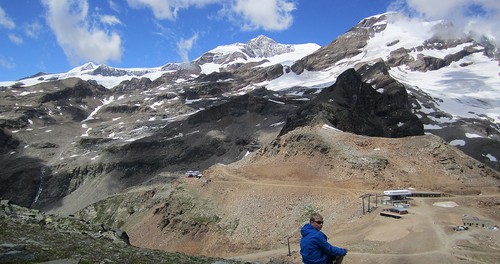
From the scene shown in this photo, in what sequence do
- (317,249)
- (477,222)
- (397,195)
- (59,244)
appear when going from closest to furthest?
(317,249) < (59,244) < (477,222) < (397,195)

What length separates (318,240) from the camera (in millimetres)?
11297

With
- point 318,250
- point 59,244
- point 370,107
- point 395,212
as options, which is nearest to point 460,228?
point 395,212

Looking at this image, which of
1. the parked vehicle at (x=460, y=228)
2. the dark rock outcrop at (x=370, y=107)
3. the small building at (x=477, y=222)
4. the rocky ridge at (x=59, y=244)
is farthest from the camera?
the dark rock outcrop at (x=370, y=107)

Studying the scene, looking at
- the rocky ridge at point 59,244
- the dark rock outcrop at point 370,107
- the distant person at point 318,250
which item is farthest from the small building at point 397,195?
the dark rock outcrop at point 370,107

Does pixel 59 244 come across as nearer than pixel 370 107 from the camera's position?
Yes

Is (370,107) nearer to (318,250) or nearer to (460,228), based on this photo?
(460,228)

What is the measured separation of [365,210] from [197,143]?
12399cm

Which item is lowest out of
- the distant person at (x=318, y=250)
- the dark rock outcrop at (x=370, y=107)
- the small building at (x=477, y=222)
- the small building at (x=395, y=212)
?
the small building at (x=477, y=222)

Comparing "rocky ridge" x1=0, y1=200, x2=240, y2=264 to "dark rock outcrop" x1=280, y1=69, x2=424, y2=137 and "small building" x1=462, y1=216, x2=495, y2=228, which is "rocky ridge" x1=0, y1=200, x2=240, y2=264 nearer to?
"small building" x1=462, y1=216, x2=495, y2=228

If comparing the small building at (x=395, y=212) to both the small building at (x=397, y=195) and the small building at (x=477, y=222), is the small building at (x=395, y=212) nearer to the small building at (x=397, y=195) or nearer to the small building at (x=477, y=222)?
the small building at (x=397, y=195)

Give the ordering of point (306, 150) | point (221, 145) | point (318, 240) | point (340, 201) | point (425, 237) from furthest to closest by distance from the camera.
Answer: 1. point (221, 145)
2. point (306, 150)
3. point (340, 201)
4. point (425, 237)
5. point (318, 240)

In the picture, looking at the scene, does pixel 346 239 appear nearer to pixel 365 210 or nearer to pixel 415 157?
pixel 365 210

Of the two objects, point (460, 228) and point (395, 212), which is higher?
point (395, 212)

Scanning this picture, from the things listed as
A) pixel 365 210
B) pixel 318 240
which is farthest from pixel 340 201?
pixel 318 240
